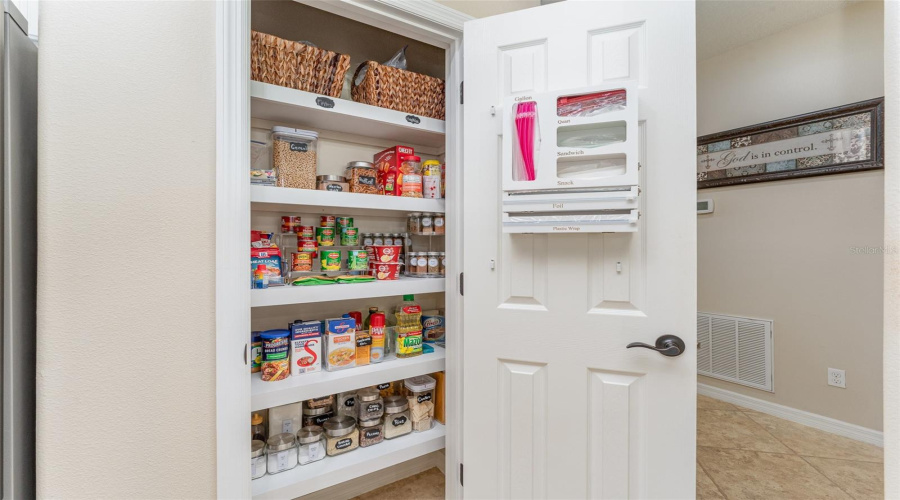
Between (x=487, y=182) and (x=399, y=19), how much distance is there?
0.72 meters

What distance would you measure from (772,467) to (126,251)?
119 inches

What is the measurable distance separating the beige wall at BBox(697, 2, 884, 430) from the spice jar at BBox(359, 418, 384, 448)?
106 inches

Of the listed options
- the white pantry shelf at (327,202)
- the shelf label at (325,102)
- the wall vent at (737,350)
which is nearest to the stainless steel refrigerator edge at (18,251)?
the white pantry shelf at (327,202)

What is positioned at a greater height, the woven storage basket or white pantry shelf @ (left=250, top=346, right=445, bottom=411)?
the woven storage basket

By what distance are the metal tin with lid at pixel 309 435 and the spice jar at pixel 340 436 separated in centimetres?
4

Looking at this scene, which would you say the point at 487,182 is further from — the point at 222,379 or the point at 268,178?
the point at 222,379

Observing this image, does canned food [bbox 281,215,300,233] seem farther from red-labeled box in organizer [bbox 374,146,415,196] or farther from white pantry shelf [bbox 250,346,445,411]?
white pantry shelf [bbox 250,346,445,411]

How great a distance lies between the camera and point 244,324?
44.3 inches

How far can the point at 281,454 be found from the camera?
1391 millimetres

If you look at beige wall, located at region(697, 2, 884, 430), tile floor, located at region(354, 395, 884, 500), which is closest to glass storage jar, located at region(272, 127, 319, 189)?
tile floor, located at region(354, 395, 884, 500)

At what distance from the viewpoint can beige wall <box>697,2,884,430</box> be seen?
6.98 feet

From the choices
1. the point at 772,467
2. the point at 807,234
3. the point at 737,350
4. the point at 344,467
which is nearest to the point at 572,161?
the point at 344,467

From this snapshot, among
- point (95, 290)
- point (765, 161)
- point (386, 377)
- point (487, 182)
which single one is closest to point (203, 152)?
point (95, 290)

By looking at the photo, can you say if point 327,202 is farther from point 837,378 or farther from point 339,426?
point 837,378
